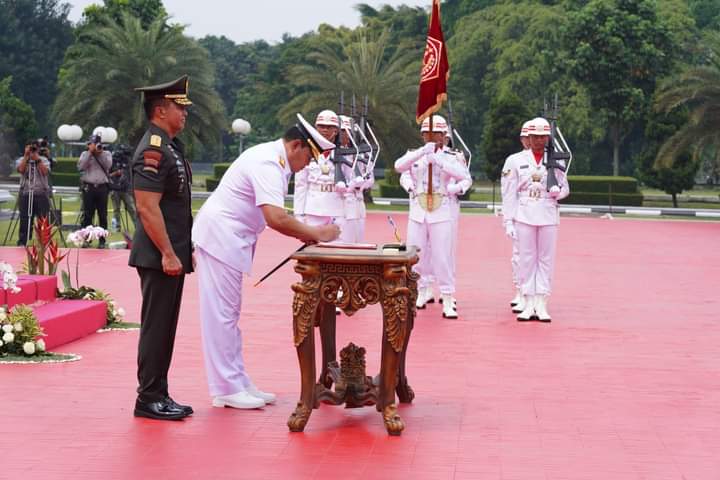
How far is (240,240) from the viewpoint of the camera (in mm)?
6895

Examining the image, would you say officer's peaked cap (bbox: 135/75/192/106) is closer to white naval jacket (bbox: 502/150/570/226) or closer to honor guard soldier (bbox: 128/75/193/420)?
honor guard soldier (bbox: 128/75/193/420)

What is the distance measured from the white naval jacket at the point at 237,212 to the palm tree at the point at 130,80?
2936 centimetres

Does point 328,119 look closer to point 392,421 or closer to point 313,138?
point 313,138

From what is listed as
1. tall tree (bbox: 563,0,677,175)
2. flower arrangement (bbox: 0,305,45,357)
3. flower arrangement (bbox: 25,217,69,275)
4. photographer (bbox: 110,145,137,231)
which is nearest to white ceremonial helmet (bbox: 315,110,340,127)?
flower arrangement (bbox: 25,217,69,275)

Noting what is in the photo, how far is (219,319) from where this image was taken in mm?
6938

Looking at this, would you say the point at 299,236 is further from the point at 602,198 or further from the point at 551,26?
the point at 551,26

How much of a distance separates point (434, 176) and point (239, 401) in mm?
5009

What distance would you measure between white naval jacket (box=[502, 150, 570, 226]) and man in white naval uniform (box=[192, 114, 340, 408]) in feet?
15.4

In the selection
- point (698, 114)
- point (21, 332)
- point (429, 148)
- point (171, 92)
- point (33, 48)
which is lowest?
point (21, 332)

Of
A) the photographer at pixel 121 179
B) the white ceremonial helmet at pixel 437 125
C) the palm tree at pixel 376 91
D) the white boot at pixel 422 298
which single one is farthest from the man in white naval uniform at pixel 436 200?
the palm tree at pixel 376 91

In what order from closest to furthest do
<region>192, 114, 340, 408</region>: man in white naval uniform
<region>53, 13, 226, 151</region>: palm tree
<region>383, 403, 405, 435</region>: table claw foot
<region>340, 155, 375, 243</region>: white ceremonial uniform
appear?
<region>383, 403, 405, 435</region>: table claw foot < <region>192, 114, 340, 408</region>: man in white naval uniform < <region>340, 155, 375, 243</region>: white ceremonial uniform < <region>53, 13, 226, 151</region>: palm tree

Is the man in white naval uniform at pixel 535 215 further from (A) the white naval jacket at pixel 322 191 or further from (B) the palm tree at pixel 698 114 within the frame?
(B) the palm tree at pixel 698 114

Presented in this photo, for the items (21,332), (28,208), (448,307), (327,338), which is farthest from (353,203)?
(28,208)

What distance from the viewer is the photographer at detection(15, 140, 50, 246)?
1681cm
